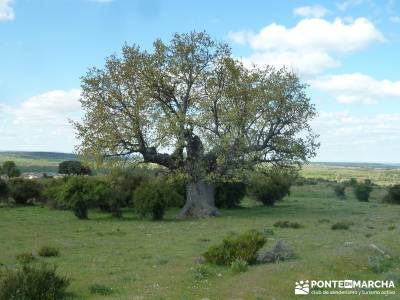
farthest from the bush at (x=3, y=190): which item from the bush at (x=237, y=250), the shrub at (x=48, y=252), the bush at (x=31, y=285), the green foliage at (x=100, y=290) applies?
the bush at (x=31, y=285)

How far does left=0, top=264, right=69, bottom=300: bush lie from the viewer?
12.3 m

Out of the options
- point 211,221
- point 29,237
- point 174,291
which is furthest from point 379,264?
point 211,221

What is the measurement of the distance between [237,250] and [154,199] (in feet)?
71.2

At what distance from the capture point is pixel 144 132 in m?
42.4

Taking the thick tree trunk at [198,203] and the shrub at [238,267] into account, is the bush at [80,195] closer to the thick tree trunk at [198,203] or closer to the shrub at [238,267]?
the thick tree trunk at [198,203]

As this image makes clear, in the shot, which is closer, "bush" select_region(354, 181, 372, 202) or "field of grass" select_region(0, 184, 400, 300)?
"field of grass" select_region(0, 184, 400, 300)

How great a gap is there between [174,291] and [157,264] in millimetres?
5547

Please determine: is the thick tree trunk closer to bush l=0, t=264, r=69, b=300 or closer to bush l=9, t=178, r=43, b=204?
bush l=9, t=178, r=43, b=204

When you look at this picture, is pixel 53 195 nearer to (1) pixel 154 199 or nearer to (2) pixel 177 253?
(1) pixel 154 199

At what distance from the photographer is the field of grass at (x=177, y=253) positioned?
1427 centimetres

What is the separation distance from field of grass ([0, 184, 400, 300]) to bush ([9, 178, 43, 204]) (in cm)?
1523

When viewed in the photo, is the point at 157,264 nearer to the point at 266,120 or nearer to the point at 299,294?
the point at 299,294

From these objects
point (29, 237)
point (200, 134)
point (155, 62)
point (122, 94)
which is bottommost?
point (29, 237)

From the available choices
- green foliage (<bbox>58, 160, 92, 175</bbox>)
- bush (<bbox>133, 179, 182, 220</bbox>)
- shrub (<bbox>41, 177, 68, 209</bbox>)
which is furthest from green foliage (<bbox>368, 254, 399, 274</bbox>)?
green foliage (<bbox>58, 160, 92, 175</bbox>)
